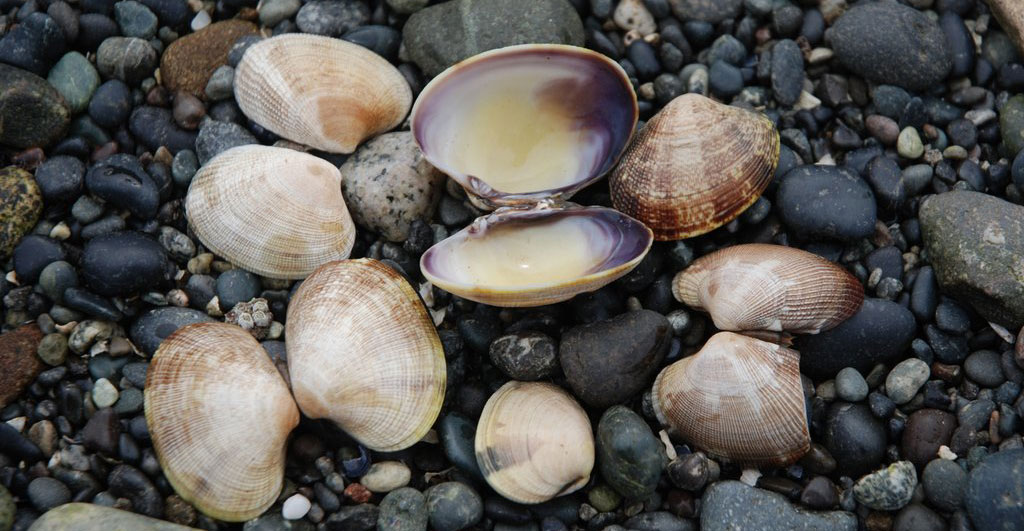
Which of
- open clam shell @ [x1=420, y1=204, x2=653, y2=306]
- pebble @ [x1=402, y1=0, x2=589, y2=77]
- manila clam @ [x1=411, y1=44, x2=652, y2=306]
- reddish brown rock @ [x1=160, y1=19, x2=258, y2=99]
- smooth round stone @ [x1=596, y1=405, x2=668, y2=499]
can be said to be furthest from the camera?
reddish brown rock @ [x1=160, y1=19, x2=258, y2=99]

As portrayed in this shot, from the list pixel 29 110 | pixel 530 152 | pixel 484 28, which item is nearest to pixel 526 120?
pixel 530 152

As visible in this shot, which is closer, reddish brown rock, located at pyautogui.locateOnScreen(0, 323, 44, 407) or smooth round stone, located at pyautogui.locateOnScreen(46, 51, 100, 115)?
reddish brown rock, located at pyautogui.locateOnScreen(0, 323, 44, 407)

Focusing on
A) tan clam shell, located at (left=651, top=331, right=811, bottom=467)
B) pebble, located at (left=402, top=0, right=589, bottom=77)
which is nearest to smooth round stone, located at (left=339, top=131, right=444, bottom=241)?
pebble, located at (left=402, top=0, right=589, bottom=77)

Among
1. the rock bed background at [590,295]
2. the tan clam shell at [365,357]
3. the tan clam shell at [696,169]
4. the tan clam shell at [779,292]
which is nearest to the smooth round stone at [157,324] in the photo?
the rock bed background at [590,295]

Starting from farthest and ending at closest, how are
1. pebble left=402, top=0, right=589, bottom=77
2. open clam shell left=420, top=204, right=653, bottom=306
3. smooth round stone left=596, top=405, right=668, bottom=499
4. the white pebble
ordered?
pebble left=402, top=0, right=589, bottom=77
open clam shell left=420, top=204, right=653, bottom=306
the white pebble
smooth round stone left=596, top=405, right=668, bottom=499

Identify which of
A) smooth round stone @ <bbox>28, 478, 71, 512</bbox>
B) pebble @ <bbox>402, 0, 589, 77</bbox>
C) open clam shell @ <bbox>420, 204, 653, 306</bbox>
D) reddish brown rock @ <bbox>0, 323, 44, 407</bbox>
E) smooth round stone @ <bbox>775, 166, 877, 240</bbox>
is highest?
pebble @ <bbox>402, 0, 589, 77</bbox>

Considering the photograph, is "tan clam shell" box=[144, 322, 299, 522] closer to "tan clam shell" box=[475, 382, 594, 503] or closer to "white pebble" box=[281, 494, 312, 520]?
"white pebble" box=[281, 494, 312, 520]

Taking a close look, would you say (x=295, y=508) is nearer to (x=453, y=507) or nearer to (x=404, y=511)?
(x=404, y=511)
